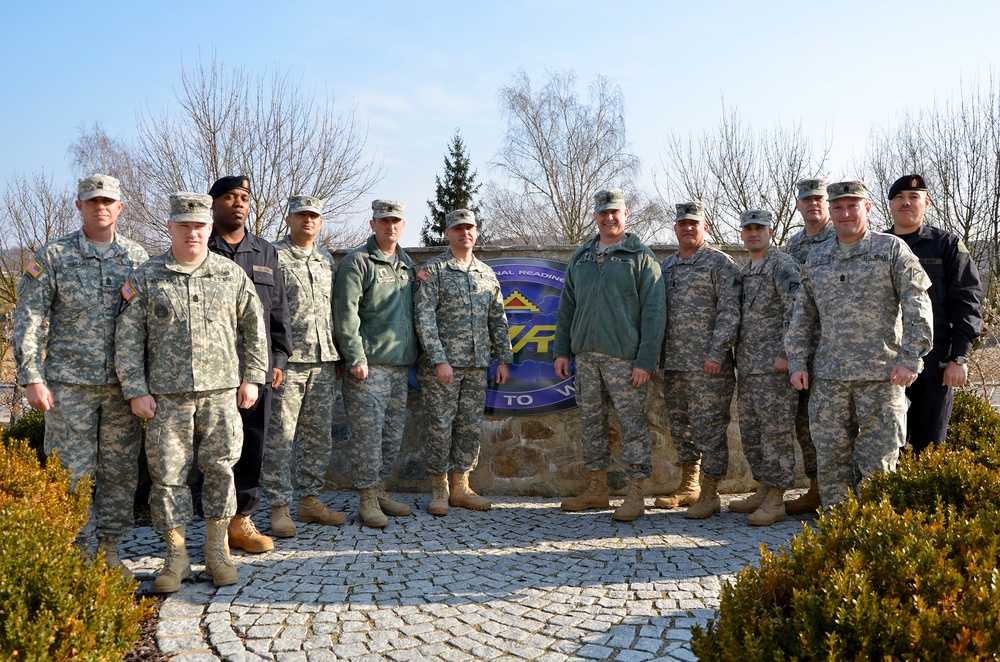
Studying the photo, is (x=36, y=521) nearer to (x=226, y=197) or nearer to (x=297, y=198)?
(x=226, y=197)

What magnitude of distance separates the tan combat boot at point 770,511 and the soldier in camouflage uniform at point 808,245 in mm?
248

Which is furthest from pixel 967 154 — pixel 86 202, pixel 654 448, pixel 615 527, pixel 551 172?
pixel 86 202

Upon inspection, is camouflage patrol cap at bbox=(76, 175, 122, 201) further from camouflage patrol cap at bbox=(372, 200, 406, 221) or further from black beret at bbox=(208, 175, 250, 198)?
camouflage patrol cap at bbox=(372, 200, 406, 221)

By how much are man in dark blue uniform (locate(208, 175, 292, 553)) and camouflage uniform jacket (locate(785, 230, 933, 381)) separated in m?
3.29

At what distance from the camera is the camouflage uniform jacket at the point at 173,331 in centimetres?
349

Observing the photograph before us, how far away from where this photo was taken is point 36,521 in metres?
2.75

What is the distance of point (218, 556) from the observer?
3652 millimetres

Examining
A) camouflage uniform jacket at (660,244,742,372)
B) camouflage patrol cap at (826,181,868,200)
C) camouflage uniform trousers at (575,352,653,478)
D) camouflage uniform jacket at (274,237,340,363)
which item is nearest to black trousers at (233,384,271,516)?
camouflage uniform jacket at (274,237,340,363)

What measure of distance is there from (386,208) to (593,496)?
2592 mm

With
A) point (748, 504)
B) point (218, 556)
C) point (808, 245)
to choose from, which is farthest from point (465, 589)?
point (808, 245)

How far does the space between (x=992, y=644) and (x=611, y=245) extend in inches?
143

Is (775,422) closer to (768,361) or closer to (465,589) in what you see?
(768,361)

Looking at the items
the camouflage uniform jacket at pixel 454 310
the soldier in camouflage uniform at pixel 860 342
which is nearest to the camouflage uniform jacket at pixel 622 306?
the camouflage uniform jacket at pixel 454 310

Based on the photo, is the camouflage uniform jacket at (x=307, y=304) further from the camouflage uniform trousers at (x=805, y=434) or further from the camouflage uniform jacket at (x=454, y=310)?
the camouflage uniform trousers at (x=805, y=434)
